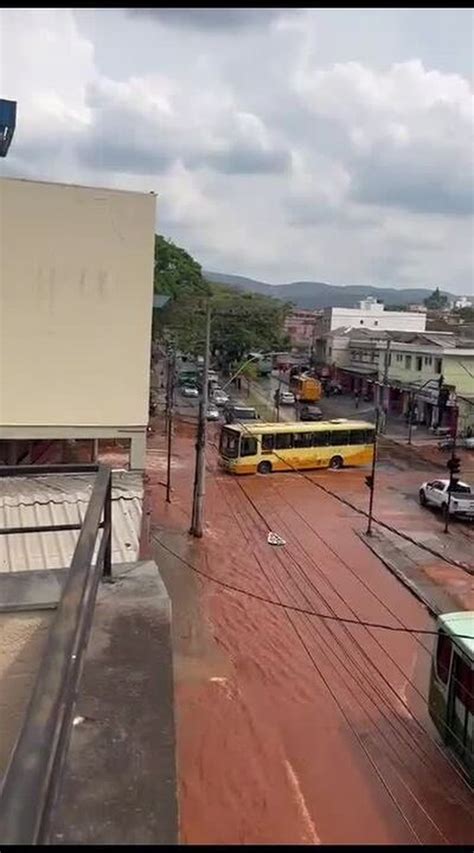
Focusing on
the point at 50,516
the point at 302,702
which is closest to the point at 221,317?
the point at 302,702

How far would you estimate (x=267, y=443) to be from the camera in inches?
1001

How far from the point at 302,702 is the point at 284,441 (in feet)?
51.5

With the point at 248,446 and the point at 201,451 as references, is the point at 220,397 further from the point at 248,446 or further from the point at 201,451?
the point at 201,451

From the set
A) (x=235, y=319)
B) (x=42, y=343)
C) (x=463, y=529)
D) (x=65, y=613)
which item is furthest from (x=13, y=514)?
(x=235, y=319)

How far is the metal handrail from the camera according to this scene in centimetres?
106

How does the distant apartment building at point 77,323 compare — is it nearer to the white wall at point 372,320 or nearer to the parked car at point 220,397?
the parked car at point 220,397

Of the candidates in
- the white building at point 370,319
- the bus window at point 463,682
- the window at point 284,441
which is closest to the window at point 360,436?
the window at point 284,441

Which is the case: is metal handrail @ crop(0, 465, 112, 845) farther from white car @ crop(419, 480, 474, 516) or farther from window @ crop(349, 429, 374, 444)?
window @ crop(349, 429, 374, 444)

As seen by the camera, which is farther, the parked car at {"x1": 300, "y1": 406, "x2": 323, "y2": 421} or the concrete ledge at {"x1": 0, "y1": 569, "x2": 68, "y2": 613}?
the parked car at {"x1": 300, "y1": 406, "x2": 323, "y2": 421}

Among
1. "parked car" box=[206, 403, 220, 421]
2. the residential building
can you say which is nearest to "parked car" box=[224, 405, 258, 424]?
"parked car" box=[206, 403, 220, 421]

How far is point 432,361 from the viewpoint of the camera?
34.7 meters

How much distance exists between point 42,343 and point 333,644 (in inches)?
282

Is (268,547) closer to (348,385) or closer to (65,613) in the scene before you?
(65,613)

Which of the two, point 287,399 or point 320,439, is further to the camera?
point 287,399
